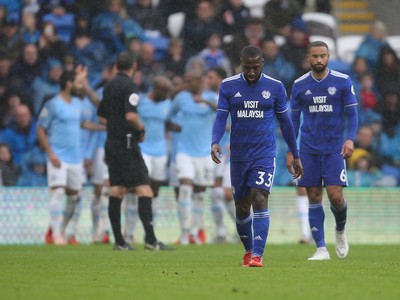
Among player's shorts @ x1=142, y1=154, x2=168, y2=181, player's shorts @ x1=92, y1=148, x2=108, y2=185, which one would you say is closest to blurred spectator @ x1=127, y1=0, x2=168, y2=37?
player's shorts @ x1=92, y1=148, x2=108, y2=185

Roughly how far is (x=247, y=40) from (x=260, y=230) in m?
12.7

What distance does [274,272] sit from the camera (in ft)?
36.9

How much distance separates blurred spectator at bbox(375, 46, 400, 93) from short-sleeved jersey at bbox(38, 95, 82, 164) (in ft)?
24.8

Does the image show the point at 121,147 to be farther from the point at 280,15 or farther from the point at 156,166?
the point at 280,15

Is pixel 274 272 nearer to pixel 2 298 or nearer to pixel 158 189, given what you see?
pixel 2 298

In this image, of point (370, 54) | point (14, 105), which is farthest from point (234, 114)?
point (370, 54)

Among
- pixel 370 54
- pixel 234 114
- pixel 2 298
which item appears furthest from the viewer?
pixel 370 54

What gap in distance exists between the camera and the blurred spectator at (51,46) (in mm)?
23625

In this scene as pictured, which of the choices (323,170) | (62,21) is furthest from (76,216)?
(323,170)

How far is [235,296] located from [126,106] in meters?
7.59

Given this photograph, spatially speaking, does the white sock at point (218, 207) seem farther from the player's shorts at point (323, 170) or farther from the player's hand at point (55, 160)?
the player's shorts at point (323, 170)

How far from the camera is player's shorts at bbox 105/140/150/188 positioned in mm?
16328

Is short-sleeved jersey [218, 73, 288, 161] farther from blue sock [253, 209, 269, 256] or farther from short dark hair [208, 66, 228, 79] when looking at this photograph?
short dark hair [208, 66, 228, 79]

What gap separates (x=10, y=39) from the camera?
24.4 meters
